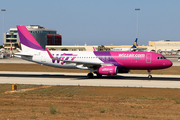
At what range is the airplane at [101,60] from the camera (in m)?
37.2

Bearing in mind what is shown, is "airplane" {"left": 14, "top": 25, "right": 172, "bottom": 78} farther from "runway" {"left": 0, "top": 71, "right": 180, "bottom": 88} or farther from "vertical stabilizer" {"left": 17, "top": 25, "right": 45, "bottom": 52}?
"runway" {"left": 0, "top": 71, "right": 180, "bottom": 88}

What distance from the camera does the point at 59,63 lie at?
134ft

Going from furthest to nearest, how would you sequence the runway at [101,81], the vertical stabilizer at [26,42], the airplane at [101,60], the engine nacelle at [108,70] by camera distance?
the vertical stabilizer at [26,42] → the airplane at [101,60] → the engine nacelle at [108,70] → the runway at [101,81]

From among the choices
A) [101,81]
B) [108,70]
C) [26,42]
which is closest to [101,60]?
[108,70]

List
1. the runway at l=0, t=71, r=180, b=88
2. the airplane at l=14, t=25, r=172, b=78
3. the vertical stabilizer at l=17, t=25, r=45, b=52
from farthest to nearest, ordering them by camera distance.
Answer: the vertical stabilizer at l=17, t=25, r=45, b=52 < the airplane at l=14, t=25, r=172, b=78 < the runway at l=0, t=71, r=180, b=88

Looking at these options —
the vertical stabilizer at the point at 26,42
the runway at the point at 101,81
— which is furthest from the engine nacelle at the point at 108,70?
the vertical stabilizer at the point at 26,42

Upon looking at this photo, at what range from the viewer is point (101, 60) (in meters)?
39.1

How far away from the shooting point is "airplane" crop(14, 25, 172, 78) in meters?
37.2

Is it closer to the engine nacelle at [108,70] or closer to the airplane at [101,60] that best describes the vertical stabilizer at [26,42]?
the airplane at [101,60]

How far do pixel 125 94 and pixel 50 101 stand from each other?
772cm

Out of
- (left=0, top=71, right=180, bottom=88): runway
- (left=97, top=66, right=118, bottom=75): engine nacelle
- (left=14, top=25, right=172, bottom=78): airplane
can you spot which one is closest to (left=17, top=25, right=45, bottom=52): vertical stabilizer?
(left=14, top=25, right=172, bottom=78): airplane

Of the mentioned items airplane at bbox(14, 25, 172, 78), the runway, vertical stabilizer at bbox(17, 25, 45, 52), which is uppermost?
vertical stabilizer at bbox(17, 25, 45, 52)

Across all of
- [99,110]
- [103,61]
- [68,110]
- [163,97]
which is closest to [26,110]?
[68,110]

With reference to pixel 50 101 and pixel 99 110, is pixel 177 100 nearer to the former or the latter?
pixel 99 110
